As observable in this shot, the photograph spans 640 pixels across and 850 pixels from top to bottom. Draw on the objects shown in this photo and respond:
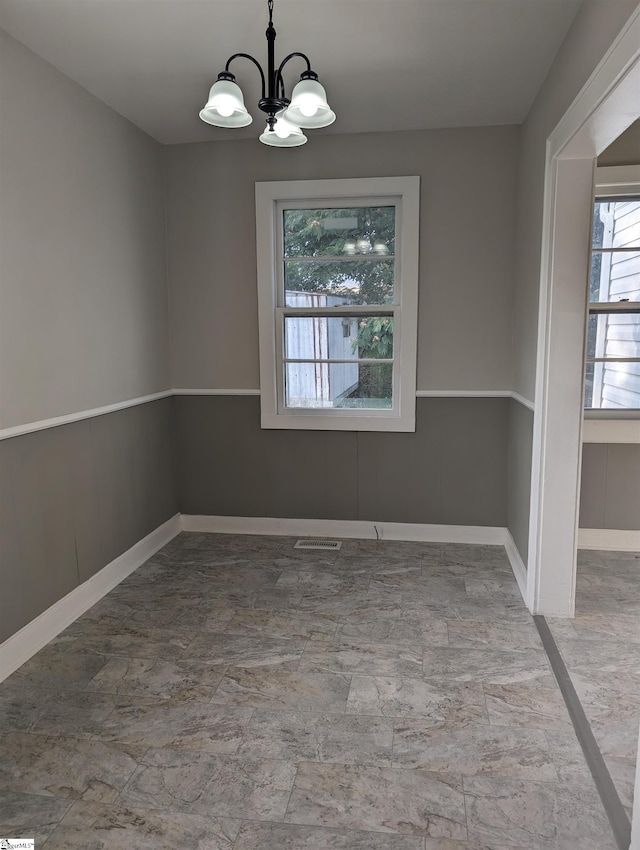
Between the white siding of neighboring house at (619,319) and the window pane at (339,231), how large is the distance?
128cm

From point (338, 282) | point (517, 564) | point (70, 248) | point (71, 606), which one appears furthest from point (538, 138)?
point (71, 606)

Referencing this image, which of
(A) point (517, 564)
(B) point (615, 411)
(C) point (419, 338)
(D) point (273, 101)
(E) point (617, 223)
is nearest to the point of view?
(D) point (273, 101)

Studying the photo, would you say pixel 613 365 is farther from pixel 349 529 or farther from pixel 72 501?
pixel 72 501

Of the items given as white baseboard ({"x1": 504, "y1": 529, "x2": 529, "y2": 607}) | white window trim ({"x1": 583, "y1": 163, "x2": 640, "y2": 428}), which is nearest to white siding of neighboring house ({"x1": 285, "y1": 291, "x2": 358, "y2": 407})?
white baseboard ({"x1": 504, "y1": 529, "x2": 529, "y2": 607})

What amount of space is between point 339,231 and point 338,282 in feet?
1.03

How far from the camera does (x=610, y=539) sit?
3.69 meters

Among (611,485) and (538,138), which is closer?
(538,138)

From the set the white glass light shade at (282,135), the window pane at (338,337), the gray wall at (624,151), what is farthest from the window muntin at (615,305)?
the white glass light shade at (282,135)

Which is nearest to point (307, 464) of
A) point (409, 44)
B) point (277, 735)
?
point (277, 735)

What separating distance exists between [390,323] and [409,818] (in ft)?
8.97

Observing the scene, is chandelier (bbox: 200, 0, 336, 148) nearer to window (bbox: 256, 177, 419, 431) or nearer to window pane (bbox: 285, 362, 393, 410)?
window (bbox: 256, 177, 419, 431)

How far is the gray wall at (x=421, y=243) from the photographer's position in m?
3.55

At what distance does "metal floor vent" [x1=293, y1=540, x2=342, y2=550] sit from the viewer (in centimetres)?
378

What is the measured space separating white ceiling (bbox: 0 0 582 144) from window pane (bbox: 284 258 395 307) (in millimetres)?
863
